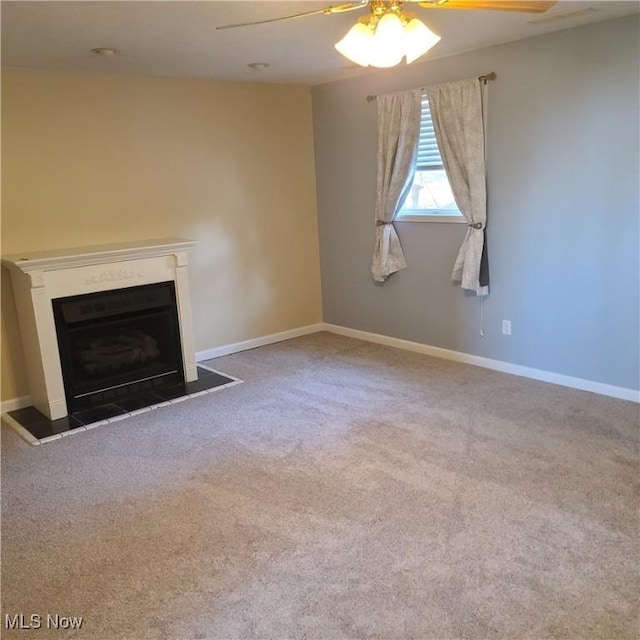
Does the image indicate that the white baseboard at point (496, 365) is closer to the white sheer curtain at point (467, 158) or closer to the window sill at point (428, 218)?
the white sheer curtain at point (467, 158)

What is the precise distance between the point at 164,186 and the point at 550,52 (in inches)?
119

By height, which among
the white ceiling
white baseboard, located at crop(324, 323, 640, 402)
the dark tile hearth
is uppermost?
the white ceiling

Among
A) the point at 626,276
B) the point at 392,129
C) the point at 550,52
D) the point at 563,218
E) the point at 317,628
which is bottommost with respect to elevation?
the point at 317,628

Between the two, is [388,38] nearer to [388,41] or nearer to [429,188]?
[388,41]

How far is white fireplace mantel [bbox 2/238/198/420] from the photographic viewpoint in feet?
12.6

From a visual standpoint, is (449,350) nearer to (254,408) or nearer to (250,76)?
(254,408)

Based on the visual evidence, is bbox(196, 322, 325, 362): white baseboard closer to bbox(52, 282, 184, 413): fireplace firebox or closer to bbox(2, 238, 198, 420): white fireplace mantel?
bbox(52, 282, 184, 413): fireplace firebox

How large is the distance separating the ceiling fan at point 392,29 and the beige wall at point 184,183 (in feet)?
8.36

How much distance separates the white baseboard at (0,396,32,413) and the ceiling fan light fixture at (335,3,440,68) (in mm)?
3382

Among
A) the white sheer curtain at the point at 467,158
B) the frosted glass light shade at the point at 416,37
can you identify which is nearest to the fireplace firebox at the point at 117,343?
the white sheer curtain at the point at 467,158

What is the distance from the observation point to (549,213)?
4.00 meters

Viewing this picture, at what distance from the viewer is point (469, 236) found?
14.5ft

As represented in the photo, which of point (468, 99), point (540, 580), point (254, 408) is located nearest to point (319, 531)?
point (540, 580)

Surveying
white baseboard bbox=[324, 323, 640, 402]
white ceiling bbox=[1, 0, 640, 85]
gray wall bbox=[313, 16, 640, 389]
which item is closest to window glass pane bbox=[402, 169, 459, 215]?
gray wall bbox=[313, 16, 640, 389]
